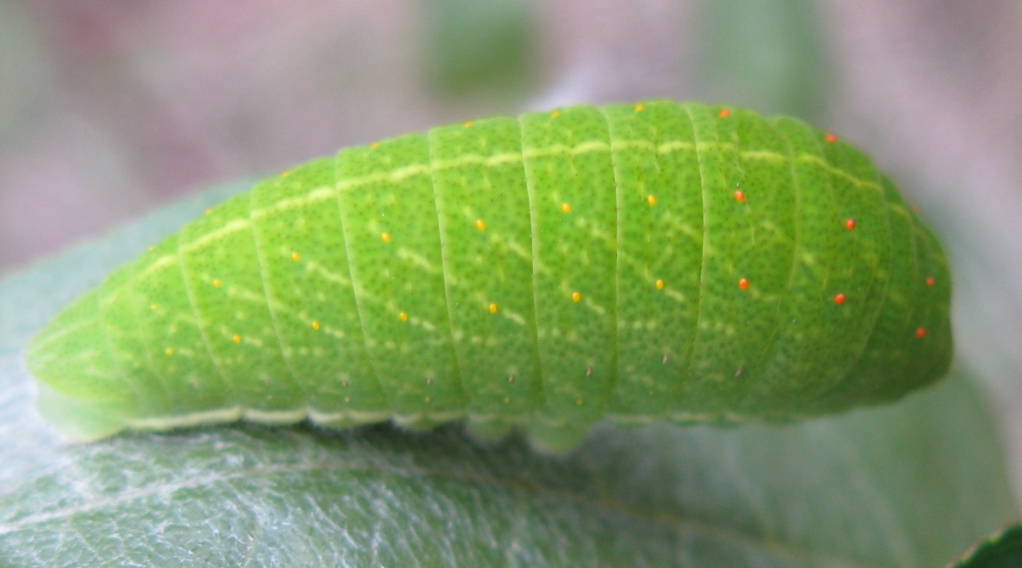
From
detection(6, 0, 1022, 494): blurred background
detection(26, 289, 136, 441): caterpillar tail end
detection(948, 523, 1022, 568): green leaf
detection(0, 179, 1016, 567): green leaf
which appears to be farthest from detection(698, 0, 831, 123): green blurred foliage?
detection(26, 289, 136, 441): caterpillar tail end

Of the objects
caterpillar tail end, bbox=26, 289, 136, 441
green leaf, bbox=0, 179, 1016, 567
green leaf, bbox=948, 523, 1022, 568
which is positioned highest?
green leaf, bbox=948, 523, 1022, 568

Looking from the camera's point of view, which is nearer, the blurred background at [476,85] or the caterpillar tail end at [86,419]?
the caterpillar tail end at [86,419]

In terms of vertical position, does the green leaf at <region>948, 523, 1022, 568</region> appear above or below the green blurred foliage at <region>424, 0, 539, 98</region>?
below

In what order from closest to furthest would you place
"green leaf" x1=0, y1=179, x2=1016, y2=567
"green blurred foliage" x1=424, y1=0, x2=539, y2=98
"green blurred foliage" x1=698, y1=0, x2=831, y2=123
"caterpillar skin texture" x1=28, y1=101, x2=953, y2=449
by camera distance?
1. "green leaf" x1=0, y1=179, x2=1016, y2=567
2. "caterpillar skin texture" x1=28, y1=101, x2=953, y2=449
3. "green blurred foliage" x1=698, y1=0, x2=831, y2=123
4. "green blurred foliage" x1=424, y1=0, x2=539, y2=98

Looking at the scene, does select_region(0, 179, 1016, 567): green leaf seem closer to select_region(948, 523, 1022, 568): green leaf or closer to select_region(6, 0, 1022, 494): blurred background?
select_region(6, 0, 1022, 494): blurred background

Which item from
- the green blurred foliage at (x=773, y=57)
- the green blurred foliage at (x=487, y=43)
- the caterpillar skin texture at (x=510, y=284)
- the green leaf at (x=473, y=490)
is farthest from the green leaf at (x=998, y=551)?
the green blurred foliage at (x=487, y=43)

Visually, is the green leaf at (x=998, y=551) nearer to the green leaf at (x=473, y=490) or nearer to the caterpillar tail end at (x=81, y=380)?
the green leaf at (x=473, y=490)
